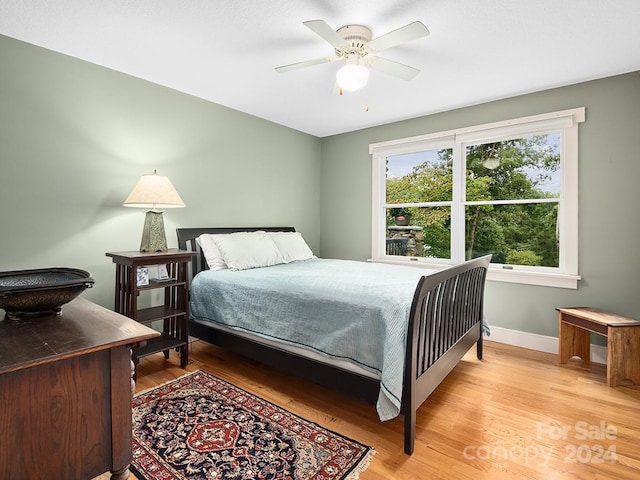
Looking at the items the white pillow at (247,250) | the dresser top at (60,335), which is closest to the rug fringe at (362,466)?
the dresser top at (60,335)

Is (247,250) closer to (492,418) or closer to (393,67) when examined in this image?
(393,67)

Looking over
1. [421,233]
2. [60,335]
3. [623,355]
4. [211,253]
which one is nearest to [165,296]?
[211,253]

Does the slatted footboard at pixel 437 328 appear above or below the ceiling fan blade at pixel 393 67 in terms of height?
below

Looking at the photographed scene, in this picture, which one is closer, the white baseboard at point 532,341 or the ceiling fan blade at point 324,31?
the ceiling fan blade at point 324,31

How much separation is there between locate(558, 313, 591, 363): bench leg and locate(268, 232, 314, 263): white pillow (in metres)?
2.47

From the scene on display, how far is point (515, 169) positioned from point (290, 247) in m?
2.43

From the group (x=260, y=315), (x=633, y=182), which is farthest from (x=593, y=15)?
(x=260, y=315)

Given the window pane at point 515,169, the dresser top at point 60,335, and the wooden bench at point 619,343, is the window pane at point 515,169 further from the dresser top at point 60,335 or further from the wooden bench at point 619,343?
the dresser top at point 60,335

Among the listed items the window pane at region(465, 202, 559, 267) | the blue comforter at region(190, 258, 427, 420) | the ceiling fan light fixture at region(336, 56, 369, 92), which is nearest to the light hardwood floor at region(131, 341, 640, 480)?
the blue comforter at region(190, 258, 427, 420)

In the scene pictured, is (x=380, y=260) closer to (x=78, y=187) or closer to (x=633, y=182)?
(x=633, y=182)

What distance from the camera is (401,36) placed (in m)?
1.95

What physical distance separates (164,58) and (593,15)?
113 inches

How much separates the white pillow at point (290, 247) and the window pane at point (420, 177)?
4.26 ft

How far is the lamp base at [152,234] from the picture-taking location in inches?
108
